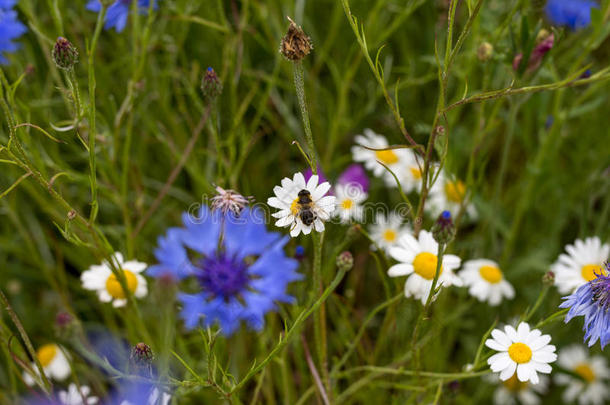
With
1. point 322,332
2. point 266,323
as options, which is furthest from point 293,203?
point 266,323

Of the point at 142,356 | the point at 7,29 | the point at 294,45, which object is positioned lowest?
the point at 142,356

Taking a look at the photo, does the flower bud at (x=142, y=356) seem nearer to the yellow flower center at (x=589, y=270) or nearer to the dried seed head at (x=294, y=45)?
the dried seed head at (x=294, y=45)

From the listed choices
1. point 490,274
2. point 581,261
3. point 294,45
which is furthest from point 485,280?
point 294,45

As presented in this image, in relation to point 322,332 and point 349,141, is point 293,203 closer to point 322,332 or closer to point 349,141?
point 322,332

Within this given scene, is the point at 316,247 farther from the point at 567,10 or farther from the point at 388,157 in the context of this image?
the point at 567,10

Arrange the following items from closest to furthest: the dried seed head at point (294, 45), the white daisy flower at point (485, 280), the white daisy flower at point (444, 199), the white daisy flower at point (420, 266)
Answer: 1. the dried seed head at point (294, 45)
2. the white daisy flower at point (420, 266)
3. the white daisy flower at point (485, 280)
4. the white daisy flower at point (444, 199)

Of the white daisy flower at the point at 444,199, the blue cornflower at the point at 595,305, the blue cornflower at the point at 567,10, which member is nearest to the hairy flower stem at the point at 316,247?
the blue cornflower at the point at 595,305
